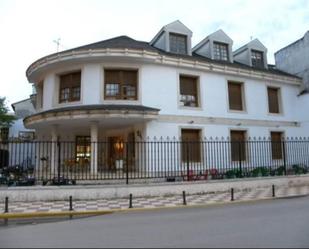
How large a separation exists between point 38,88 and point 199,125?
11.6m

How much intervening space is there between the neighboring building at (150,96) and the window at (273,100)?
0.25ft

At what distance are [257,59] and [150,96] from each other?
12.0 meters

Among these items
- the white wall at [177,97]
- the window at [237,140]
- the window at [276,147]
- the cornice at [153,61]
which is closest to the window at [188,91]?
the white wall at [177,97]

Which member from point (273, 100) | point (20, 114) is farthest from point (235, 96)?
point (20, 114)

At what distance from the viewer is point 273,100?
24234mm

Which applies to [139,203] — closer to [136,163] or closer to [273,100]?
[136,163]

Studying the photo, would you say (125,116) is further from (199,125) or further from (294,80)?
(294,80)

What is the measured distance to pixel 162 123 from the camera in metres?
18.9

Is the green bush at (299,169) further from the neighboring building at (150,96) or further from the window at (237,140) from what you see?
the neighboring building at (150,96)

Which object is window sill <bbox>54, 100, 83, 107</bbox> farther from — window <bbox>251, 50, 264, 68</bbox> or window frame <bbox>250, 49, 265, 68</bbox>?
window <bbox>251, 50, 264, 68</bbox>

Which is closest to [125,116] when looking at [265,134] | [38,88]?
[38,88]

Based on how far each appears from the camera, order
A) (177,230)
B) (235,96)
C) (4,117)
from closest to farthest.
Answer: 1. (177,230)
2. (235,96)
3. (4,117)

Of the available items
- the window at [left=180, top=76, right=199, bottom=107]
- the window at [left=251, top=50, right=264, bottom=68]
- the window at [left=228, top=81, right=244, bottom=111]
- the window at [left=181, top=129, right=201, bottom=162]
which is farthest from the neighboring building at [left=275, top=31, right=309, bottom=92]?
the window at [left=181, top=129, right=201, bottom=162]

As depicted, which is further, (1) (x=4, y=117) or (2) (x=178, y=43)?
(1) (x=4, y=117)
